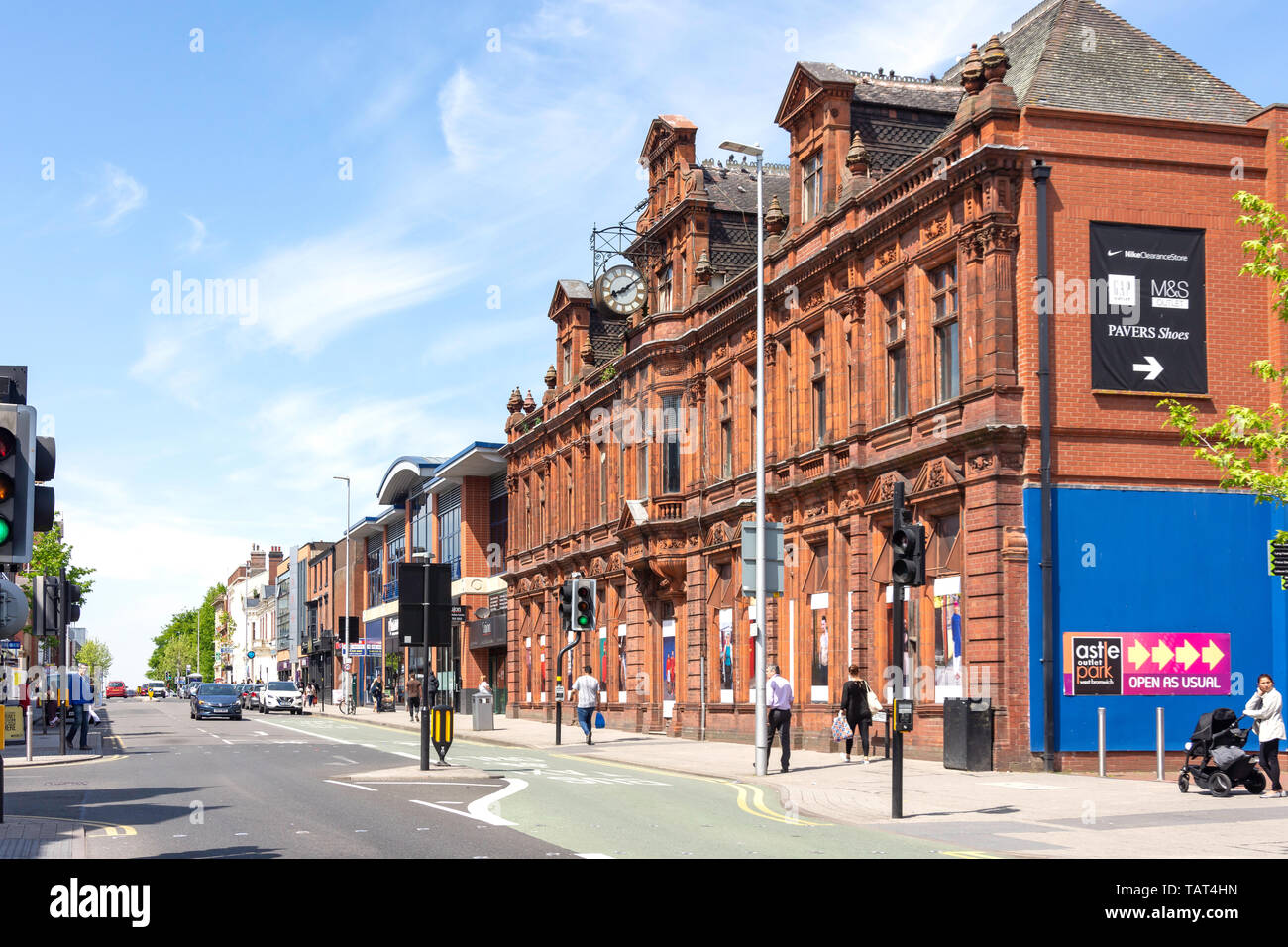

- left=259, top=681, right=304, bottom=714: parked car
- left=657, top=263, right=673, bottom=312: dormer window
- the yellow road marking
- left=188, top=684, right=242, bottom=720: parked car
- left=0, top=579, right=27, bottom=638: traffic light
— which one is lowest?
left=259, top=681, right=304, bottom=714: parked car

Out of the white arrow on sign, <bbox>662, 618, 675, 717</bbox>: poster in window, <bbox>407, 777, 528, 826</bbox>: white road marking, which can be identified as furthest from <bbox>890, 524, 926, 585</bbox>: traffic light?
<bbox>662, 618, 675, 717</bbox>: poster in window

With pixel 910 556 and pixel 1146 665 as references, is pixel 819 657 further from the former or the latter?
pixel 910 556

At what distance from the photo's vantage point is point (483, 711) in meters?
43.4

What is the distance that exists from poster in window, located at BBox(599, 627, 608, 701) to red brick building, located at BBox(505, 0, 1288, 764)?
395 cm

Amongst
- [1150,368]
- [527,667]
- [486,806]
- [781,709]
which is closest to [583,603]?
[781,709]

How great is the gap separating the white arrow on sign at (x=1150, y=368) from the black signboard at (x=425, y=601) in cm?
1254

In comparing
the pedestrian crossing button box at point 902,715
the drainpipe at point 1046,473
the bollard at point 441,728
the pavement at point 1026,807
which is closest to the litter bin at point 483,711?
the pavement at point 1026,807

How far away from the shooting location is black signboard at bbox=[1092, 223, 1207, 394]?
2550 centimetres

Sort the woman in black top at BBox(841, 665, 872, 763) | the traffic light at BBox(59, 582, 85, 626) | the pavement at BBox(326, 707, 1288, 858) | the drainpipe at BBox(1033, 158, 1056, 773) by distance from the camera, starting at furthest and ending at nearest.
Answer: the traffic light at BBox(59, 582, 85, 626) < the woman in black top at BBox(841, 665, 872, 763) < the drainpipe at BBox(1033, 158, 1056, 773) < the pavement at BBox(326, 707, 1288, 858)

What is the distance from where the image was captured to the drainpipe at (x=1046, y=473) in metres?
24.2

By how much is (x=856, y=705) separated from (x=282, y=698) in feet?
152
